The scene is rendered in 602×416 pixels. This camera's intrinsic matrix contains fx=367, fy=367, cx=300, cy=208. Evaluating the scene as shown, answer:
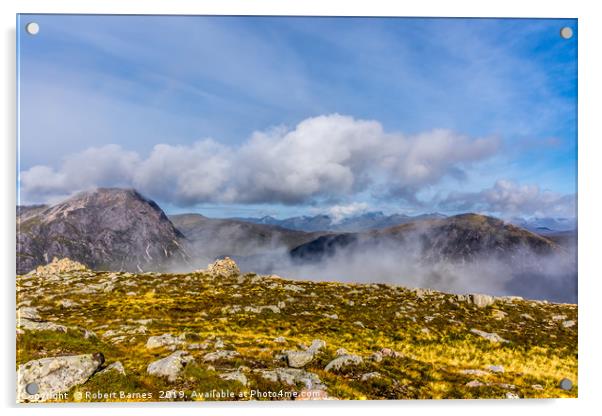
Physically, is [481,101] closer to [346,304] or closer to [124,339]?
[346,304]

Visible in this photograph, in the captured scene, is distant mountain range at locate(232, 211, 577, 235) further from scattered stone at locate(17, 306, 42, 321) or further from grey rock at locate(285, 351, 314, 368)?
scattered stone at locate(17, 306, 42, 321)

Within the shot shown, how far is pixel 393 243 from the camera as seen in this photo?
11.0m

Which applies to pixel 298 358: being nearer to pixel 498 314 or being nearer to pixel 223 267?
pixel 223 267

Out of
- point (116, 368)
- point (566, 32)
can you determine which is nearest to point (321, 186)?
point (116, 368)

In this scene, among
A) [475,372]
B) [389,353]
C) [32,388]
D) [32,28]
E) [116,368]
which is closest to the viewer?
[32,388]

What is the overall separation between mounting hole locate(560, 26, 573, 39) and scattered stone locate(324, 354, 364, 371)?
11.1 metres

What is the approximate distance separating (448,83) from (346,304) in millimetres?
7398

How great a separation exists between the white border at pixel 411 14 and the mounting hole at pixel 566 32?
1.32 ft

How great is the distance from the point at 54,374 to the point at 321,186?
873cm

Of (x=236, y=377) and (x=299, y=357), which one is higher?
(x=299, y=357)

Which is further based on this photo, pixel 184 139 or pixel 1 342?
pixel 184 139

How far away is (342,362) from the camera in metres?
10.0

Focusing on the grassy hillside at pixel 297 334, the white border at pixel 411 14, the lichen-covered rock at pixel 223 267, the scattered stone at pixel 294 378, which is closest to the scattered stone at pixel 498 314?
the grassy hillside at pixel 297 334

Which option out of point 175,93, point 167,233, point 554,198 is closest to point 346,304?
point 167,233
